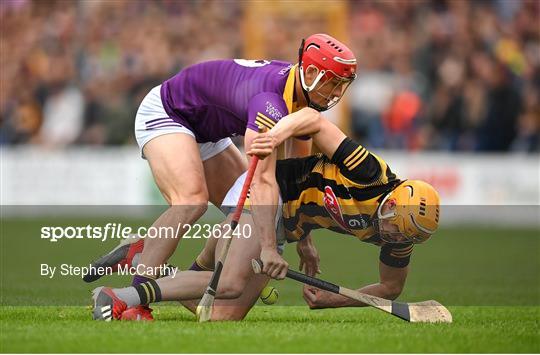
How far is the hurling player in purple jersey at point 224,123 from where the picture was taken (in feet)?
25.5

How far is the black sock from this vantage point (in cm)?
779

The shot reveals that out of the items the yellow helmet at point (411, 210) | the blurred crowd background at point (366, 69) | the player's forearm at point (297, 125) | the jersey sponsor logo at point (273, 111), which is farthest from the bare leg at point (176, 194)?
the blurred crowd background at point (366, 69)

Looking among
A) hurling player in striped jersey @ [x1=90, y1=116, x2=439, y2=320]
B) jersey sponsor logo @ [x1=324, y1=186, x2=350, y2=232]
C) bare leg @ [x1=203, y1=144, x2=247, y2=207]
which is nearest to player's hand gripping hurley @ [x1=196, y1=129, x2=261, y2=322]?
hurling player in striped jersey @ [x1=90, y1=116, x2=439, y2=320]

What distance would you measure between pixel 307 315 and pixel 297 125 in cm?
169

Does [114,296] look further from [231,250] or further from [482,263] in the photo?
[482,263]

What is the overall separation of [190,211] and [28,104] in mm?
11882

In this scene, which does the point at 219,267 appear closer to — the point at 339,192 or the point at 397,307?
the point at 339,192

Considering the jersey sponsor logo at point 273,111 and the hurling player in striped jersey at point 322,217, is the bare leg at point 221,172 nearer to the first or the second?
the hurling player in striped jersey at point 322,217

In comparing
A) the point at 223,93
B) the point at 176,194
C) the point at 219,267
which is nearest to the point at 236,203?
the point at 176,194

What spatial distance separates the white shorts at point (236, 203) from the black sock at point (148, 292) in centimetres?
85

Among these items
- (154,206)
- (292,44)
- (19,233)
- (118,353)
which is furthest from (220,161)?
(292,44)

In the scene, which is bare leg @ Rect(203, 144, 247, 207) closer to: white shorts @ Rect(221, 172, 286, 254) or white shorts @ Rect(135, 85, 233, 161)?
white shorts @ Rect(135, 85, 233, 161)

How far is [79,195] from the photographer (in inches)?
756

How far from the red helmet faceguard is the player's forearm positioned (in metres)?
0.22
